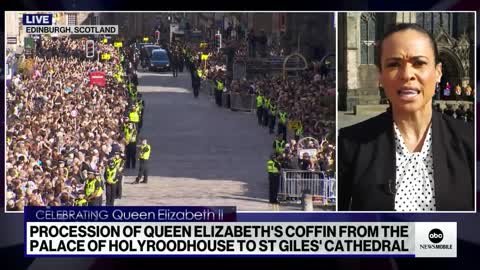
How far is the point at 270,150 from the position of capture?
2402cm

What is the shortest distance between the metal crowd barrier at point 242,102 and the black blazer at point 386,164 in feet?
3.68

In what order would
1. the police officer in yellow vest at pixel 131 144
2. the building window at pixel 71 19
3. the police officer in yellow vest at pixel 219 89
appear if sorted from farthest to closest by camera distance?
the police officer in yellow vest at pixel 219 89, the police officer in yellow vest at pixel 131 144, the building window at pixel 71 19

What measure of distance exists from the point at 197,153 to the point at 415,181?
2493 mm

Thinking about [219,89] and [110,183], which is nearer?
[110,183]

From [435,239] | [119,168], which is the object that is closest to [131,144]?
[119,168]

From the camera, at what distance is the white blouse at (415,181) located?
2370cm

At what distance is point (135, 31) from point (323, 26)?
2123 millimetres

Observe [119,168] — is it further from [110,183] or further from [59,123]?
[59,123]

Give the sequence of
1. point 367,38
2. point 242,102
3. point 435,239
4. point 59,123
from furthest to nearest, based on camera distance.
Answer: point 242,102 → point 59,123 → point 435,239 → point 367,38

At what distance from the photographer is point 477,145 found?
78.1ft

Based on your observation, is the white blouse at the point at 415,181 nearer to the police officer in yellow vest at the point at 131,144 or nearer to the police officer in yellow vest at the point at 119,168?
the police officer in yellow vest at the point at 131,144

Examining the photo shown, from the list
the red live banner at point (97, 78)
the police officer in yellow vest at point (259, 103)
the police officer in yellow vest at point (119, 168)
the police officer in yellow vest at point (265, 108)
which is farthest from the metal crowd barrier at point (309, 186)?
the red live banner at point (97, 78)

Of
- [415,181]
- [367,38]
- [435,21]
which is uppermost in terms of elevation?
[435,21]

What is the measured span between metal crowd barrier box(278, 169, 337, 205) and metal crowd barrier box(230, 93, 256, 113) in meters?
0.85
